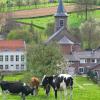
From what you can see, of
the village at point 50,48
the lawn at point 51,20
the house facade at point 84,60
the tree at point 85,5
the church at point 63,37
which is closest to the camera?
the village at point 50,48

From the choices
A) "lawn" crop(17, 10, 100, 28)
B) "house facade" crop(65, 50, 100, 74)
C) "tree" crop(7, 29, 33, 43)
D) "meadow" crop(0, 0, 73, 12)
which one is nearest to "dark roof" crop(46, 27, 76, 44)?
"tree" crop(7, 29, 33, 43)

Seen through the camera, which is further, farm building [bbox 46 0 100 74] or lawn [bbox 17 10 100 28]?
lawn [bbox 17 10 100 28]

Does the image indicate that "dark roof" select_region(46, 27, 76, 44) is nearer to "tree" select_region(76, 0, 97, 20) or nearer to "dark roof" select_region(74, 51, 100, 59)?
"dark roof" select_region(74, 51, 100, 59)

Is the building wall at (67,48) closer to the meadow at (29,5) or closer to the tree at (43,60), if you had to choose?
the tree at (43,60)

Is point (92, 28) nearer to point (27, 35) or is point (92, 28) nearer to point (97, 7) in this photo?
point (27, 35)

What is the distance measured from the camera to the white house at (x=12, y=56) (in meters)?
93.1

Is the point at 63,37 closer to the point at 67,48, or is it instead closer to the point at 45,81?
the point at 67,48

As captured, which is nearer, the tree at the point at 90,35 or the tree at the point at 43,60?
the tree at the point at 43,60

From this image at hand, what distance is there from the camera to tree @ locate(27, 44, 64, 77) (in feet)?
185

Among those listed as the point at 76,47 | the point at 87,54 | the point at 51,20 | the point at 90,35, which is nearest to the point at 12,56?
the point at 87,54

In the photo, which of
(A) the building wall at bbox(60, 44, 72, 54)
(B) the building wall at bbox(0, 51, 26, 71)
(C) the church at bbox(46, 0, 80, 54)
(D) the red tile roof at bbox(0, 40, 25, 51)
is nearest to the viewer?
(D) the red tile roof at bbox(0, 40, 25, 51)

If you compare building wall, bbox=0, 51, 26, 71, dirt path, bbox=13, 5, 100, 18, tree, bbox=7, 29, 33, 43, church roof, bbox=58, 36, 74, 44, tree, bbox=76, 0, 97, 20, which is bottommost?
building wall, bbox=0, 51, 26, 71

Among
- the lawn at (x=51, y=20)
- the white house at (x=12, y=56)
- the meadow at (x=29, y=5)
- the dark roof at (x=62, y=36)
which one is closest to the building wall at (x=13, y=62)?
the white house at (x=12, y=56)

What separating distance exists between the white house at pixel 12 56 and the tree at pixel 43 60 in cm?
2905
